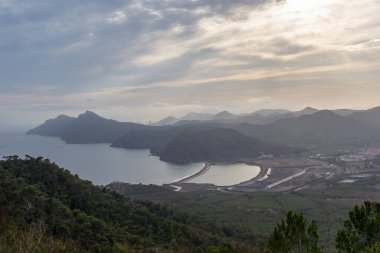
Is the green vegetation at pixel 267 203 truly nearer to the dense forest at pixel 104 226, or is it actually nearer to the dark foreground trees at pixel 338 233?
the dense forest at pixel 104 226

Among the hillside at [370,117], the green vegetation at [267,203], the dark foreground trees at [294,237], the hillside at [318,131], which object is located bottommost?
the green vegetation at [267,203]

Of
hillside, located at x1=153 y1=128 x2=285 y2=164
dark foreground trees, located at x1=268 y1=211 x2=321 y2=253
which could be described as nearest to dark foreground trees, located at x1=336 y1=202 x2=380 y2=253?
dark foreground trees, located at x1=268 y1=211 x2=321 y2=253

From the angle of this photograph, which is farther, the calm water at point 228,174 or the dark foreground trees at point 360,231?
the calm water at point 228,174

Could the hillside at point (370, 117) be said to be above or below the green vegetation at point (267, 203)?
above

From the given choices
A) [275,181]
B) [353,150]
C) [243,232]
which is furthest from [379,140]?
[243,232]

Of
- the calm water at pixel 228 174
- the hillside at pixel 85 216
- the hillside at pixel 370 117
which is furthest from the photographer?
the hillside at pixel 370 117

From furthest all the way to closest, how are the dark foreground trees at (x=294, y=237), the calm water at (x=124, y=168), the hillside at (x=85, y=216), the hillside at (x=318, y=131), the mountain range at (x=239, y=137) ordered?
the hillside at (x=318, y=131) < the mountain range at (x=239, y=137) < the calm water at (x=124, y=168) < the hillside at (x=85, y=216) < the dark foreground trees at (x=294, y=237)

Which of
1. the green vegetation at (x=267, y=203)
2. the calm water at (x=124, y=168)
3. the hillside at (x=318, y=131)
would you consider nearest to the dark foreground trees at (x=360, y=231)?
the green vegetation at (x=267, y=203)

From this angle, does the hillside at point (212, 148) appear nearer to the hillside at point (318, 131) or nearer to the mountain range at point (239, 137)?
the mountain range at point (239, 137)
